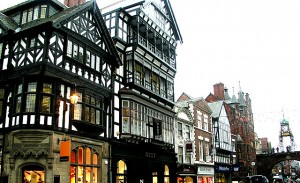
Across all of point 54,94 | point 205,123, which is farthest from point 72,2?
point 205,123

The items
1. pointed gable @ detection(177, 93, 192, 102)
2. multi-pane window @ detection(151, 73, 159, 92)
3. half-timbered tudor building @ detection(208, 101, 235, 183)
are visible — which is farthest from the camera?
half-timbered tudor building @ detection(208, 101, 235, 183)

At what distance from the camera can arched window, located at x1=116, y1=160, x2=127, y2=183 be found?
24.0m

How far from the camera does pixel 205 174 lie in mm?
38312

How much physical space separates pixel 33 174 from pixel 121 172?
7961 mm

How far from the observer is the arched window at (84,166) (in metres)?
19.6

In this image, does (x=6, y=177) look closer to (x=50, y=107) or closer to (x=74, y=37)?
(x=50, y=107)

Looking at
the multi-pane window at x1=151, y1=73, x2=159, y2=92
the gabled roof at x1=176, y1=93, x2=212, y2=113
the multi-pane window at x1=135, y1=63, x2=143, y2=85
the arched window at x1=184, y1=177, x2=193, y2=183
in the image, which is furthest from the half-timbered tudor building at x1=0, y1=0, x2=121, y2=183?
the gabled roof at x1=176, y1=93, x2=212, y2=113

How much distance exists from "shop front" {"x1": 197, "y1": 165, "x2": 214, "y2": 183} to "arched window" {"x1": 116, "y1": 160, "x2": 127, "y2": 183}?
13983 millimetres

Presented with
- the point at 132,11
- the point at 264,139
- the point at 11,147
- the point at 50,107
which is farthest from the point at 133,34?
the point at 264,139

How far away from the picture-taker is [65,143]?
57.9 feet

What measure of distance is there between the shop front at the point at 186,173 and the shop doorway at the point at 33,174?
1722 cm

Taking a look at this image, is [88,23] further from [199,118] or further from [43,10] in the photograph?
[199,118]

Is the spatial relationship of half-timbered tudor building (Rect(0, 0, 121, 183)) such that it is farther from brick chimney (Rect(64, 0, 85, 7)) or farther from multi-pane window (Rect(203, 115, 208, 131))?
multi-pane window (Rect(203, 115, 208, 131))

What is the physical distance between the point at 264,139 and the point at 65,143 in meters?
121
